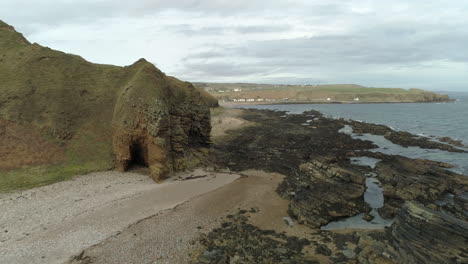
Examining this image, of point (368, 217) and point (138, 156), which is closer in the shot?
point (368, 217)

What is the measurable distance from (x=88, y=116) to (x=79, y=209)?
15.1 metres

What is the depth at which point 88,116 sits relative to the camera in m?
32.1

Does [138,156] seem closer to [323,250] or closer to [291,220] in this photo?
[291,220]

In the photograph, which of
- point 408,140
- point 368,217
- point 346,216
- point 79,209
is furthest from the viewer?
point 408,140

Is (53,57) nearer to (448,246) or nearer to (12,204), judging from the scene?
(12,204)

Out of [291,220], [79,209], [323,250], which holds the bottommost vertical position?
[291,220]

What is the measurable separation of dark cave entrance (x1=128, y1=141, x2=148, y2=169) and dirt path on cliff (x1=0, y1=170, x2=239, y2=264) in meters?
2.52

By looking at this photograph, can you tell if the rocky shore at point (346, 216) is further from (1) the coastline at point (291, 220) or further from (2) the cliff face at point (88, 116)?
(2) the cliff face at point (88, 116)

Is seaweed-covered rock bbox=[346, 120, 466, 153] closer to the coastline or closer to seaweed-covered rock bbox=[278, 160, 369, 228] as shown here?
the coastline

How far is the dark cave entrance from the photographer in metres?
29.5

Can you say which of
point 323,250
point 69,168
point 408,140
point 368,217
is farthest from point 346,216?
point 408,140

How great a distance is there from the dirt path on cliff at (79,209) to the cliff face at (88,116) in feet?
8.40

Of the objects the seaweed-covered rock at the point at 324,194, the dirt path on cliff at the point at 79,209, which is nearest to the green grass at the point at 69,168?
the dirt path on cliff at the point at 79,209

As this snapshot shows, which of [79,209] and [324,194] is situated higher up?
[324,194]
